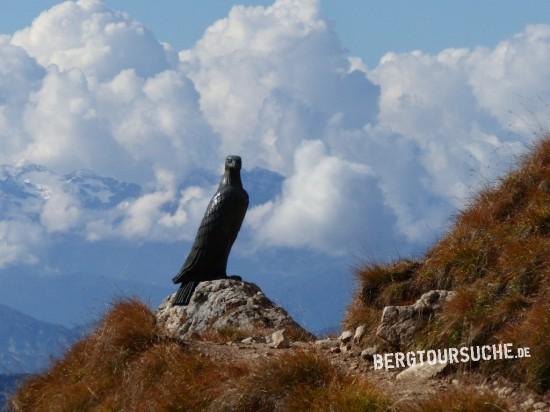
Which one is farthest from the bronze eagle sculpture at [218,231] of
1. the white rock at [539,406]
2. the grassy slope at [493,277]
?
the white rock at [539,406]

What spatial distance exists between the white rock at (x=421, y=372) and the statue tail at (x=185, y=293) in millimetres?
7113

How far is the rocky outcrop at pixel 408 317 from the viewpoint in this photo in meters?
13.0

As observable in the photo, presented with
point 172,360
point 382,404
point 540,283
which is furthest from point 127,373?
point 540,283

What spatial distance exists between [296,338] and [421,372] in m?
4.45

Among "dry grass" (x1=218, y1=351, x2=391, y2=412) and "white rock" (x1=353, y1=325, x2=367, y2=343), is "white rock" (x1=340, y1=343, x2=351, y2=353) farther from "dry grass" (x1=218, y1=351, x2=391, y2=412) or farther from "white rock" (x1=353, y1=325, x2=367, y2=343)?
"dry grass" (x1=218, y1=351, x2=391, y2=412)

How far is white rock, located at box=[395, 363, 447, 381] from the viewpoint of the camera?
1205 centimetres

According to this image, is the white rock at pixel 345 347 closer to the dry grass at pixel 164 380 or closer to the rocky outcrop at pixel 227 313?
the dry grass at pixel 164 380

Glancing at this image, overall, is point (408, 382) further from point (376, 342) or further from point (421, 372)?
point (376, 342)

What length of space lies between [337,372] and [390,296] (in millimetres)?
2528

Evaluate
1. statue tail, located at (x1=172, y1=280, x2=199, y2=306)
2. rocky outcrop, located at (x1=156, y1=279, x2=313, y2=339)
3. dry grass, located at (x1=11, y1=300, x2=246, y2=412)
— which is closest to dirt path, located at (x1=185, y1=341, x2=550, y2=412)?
dry grass, located at (x1=11, y1=300, x2=246, y2=412)

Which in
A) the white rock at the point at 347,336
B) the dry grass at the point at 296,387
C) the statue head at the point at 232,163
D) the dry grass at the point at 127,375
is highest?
the statue head at the point at 232,163

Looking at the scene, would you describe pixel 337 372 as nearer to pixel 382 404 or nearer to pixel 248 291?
pixel 382 404

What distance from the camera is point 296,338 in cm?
1645

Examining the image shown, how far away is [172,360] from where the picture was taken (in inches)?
545
